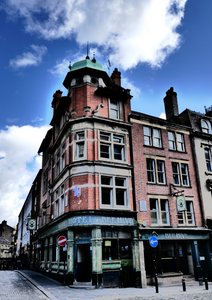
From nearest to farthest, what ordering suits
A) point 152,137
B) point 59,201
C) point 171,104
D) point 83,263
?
1. point 83,263
2. point 59,201
3. point 152,137
4. point 171,104

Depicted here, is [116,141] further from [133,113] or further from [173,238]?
[173,238]

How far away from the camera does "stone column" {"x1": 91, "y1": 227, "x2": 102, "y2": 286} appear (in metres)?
17.2

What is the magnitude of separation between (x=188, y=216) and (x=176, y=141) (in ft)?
21.4

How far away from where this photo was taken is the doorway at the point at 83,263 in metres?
18.0

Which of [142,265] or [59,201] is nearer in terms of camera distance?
[142,265]

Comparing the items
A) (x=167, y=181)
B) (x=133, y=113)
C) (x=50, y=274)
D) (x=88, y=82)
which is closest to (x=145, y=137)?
(x=133, y=113)

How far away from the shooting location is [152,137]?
2366 centimetres

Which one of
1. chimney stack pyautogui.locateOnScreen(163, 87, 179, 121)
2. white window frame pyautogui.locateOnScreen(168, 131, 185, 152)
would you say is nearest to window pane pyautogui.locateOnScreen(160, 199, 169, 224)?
white window frame pyautogui.locateOnScreen(168, 131, 185, 152)

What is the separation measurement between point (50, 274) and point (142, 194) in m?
10.7

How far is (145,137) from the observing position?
2347 centimetres

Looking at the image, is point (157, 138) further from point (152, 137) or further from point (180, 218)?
point (180, 218)

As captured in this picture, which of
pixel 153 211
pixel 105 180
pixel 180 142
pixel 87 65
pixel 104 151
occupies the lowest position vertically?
pixel 153 211

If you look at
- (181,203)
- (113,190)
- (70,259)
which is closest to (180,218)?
(181,203)

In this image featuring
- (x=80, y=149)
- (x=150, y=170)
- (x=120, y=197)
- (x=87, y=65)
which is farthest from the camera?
(x=87, y=65)
